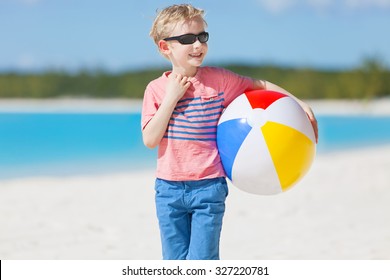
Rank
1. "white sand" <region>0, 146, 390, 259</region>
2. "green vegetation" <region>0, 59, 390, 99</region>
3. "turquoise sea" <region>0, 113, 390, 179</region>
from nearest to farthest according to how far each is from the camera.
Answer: "white sand" <region>0, 146, 390, 259</region>
"turquoise sea" <region>0, 113, 390, 179</region>
"green vegetation" <region>0, 59, 390, 99</region>

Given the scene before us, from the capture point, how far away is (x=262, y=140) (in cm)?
296

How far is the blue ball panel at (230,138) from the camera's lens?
9.59 ft

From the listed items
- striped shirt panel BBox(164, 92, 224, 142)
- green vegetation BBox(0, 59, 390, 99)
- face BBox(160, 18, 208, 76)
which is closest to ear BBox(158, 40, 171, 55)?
face BBox(160, 18, 208, 76)

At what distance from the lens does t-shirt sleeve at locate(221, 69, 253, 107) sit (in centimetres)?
302

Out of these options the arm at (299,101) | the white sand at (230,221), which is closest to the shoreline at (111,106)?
the white sand at (230,221)

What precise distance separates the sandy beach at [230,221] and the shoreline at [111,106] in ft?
59.6

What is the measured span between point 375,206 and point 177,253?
12.2ft

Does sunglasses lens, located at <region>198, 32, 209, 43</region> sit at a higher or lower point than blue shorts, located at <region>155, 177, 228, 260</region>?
higher

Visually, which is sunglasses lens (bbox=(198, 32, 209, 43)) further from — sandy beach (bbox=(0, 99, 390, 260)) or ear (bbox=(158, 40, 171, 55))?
sandy beach (bbox=(0, 99, 390, 260))

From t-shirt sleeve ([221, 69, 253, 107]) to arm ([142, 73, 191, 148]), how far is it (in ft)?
0.65

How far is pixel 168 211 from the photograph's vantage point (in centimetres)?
294

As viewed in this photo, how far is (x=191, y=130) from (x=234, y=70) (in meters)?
24.6

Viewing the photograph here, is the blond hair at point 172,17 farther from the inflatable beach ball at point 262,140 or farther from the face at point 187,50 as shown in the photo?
the inflatable beach ball at point 262,140
